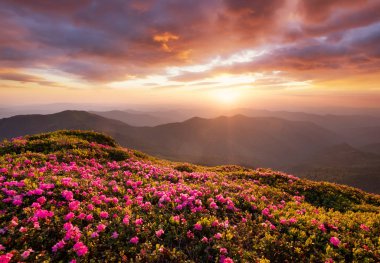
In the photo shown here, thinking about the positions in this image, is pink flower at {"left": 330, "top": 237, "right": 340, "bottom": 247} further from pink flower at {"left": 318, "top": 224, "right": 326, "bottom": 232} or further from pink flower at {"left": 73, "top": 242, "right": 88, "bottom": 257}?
pink flower at {"left": 73, "top": 242, "right": 88, "bottom": 257}

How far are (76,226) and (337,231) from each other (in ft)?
33.0

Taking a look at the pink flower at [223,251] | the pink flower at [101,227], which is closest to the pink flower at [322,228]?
the pink flower at [223,251]

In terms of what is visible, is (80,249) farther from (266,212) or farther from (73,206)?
(266,212)

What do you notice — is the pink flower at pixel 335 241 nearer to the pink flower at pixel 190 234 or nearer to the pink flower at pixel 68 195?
the pink flower at pixel 190 234

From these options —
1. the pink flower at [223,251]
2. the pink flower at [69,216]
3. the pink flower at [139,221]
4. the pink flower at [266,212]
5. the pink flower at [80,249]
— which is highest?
the pink flower at [69,216]

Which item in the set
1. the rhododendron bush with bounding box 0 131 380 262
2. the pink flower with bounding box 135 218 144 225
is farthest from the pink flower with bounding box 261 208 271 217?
the pink flower with bounding box 135 218 144 225

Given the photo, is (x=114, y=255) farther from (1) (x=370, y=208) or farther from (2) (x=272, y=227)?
(1) (x=370, y=208)

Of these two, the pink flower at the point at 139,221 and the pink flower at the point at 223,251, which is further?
the pink flower at the point at 139,221

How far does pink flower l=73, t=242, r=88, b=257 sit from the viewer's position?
253 inches

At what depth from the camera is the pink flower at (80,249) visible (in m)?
6.41

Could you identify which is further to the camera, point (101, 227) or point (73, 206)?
point (73, 206)

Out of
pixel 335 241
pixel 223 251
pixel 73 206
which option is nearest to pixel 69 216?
pixel 73 206

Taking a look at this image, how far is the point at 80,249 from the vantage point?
21.2 feet

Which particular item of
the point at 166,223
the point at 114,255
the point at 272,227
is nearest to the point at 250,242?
the point at 272,227
